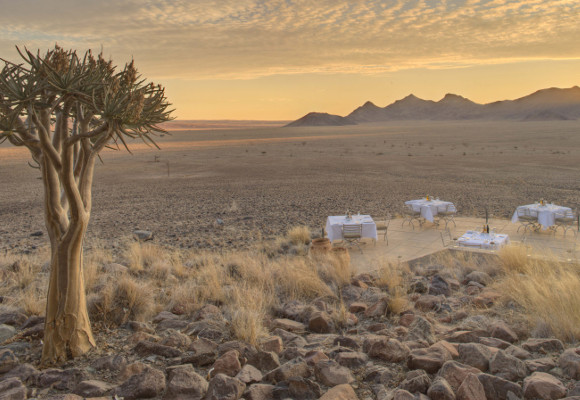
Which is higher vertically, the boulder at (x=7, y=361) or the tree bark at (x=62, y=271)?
the tree bark at (x=62, y=271)

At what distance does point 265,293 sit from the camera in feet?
20.4

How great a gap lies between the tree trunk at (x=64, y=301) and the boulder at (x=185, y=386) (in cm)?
123

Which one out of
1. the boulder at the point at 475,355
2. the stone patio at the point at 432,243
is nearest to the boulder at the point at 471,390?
the boulder at the point at 475,355

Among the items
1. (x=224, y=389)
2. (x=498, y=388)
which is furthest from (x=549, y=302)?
(x=224, y=389)

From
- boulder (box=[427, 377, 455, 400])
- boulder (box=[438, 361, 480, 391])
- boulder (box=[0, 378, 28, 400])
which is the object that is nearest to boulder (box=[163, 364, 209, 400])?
boulder (box=[0, 378, 28, 400])

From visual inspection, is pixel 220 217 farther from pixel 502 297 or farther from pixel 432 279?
pixel 502 297

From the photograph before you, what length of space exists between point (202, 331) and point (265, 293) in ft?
5.23

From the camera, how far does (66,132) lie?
4.32m

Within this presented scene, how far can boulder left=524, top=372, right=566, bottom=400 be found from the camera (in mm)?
3135

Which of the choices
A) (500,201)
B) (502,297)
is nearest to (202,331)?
(502,297)

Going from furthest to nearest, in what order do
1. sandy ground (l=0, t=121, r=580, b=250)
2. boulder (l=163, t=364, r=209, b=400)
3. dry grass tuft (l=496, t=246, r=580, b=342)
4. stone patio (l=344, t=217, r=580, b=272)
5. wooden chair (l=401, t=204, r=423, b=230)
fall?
sandy ground (l=0, t=121, r=580, b=250), wooden chair (l=401, t=204, r=423, b=230), stone patio (l=344, t=217, r=580, b=272), dry grass tuft (l=496, t=246, r=580, b=342), boulder (l=163, t=364, r=209, b=400)

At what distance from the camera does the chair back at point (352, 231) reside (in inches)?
381

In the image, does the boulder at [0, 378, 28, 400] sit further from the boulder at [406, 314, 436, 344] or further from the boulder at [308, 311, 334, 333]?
the boulder at [406, 314, 436, 344]

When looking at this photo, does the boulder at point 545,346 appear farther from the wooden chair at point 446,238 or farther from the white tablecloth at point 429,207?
the white tablecloth at point 429,207
